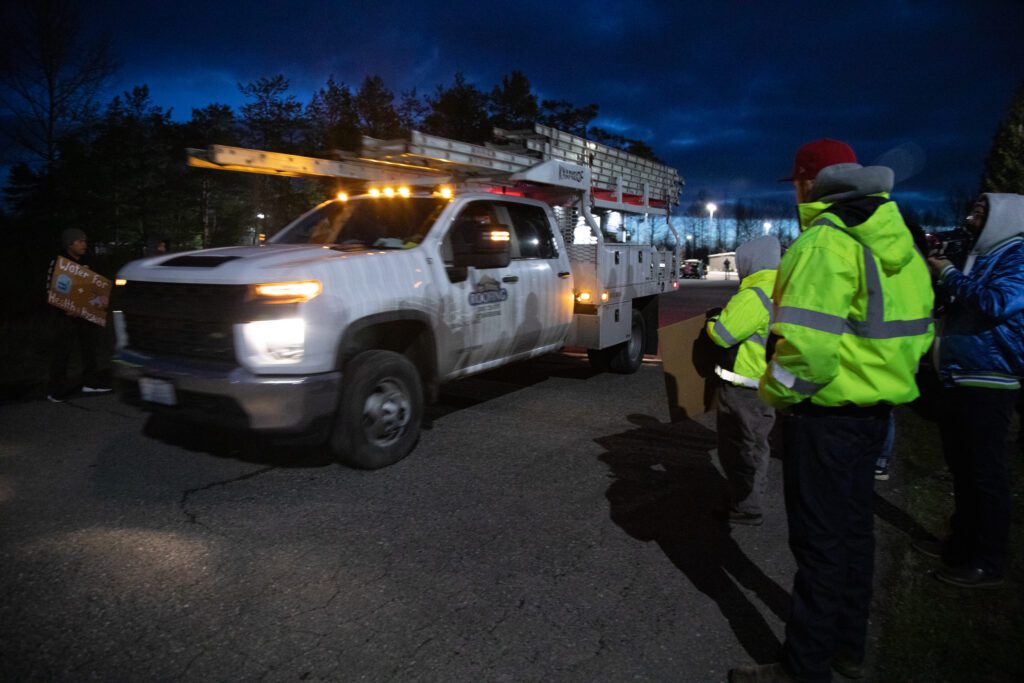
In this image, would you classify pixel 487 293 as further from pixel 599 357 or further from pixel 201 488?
pixel 599 357

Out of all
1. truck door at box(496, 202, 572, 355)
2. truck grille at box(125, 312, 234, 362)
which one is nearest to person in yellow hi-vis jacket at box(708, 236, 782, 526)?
truck door at box(496, 202, 572, 355)

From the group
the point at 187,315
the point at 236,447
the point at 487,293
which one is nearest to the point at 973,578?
the point at 487,293

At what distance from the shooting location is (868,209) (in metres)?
2.28

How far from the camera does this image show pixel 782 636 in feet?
9.52

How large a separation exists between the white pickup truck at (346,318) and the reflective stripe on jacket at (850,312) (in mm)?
2919

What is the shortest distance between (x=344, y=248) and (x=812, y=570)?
12.8 feet

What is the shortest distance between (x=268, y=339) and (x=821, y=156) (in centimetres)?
317

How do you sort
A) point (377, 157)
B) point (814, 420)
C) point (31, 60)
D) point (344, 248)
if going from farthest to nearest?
point (31, 60)
point (377, 157)
point (344, 248)
point (814, 420)

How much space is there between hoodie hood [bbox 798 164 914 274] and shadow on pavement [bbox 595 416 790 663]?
1.64 meters

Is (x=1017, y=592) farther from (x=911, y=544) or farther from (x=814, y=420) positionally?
(x=814, y=420)

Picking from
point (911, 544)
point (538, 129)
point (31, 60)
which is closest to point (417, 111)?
point (31, 60)

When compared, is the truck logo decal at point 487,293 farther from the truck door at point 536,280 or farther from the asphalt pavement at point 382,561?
the asphalt pavement at point 382,561

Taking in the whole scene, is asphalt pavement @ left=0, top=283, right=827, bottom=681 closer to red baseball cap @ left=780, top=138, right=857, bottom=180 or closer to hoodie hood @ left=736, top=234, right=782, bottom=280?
hoodie hood @ left=736, top=234, right=782, bottom=280

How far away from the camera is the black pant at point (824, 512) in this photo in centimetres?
234
